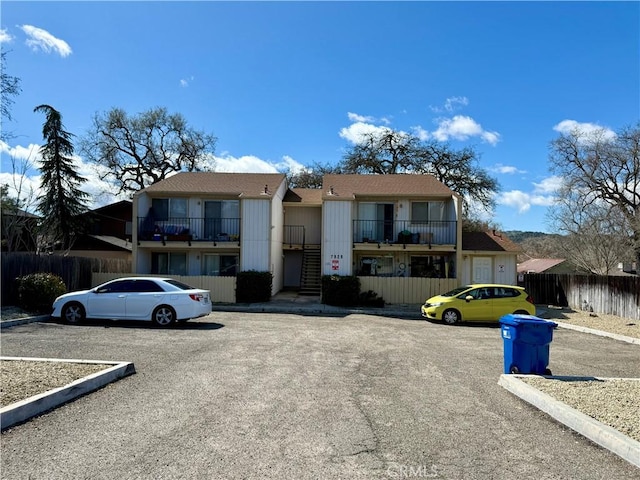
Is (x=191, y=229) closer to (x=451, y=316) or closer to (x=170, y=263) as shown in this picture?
(x=170, y=263)

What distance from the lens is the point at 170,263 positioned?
24.9m

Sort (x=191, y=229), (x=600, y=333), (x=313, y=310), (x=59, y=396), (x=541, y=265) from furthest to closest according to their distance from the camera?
(x=541, y=265)
(x=191, y=229)
(x=313, y=310)
(x=600, y=333)
(x=59, y=396)

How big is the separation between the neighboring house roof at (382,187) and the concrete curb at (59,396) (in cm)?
1601

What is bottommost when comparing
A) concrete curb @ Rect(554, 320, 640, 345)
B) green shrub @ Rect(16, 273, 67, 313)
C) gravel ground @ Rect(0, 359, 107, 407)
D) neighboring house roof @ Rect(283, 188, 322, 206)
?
concrete curb @ Rect(554, 320, 640, 345)

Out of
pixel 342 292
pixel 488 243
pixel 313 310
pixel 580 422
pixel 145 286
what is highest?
pixel 488 243

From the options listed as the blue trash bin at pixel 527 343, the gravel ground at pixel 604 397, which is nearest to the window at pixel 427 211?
the blue trash bin at pixel 527 343

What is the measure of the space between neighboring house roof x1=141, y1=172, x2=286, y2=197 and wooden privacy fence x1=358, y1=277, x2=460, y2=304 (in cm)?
668

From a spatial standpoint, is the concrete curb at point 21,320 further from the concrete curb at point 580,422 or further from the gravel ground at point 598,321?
the gravel ground at point 598,321

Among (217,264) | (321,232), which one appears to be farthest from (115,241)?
(321,232)

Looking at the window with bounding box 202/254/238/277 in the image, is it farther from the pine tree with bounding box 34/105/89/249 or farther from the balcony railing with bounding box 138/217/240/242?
the pine tree with bounding box 34/105/89/249

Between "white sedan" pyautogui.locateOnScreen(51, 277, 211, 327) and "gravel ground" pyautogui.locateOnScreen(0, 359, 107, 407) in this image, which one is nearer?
"gravel ground" pyautogui.locateOnScreen(0, 359, 107, 407)

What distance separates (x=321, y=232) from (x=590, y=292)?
1278 cm

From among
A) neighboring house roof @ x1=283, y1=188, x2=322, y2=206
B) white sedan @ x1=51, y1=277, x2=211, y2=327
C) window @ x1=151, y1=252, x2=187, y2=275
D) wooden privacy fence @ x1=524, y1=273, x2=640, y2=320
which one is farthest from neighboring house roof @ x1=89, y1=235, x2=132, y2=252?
wooden privacy fence @ x1=524, y1=273, x2=640, y2=320

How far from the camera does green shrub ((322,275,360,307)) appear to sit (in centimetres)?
2083
